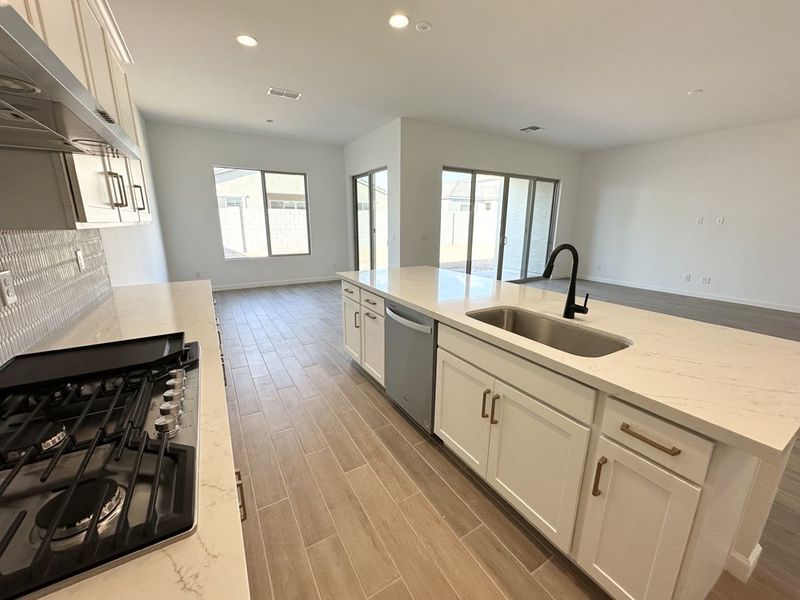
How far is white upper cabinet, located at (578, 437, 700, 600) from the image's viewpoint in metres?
0.93

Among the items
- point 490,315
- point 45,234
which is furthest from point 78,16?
point 490,315

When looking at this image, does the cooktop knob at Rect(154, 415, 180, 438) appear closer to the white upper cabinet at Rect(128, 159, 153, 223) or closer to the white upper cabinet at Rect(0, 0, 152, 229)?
the white upper cabinet at Rect(0, 0, 152, 229)

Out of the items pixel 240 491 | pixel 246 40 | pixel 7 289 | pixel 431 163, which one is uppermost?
pixel 246 40

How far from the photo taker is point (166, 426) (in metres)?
0.74

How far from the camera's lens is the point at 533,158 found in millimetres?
6562

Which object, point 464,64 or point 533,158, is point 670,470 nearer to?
point 464,64

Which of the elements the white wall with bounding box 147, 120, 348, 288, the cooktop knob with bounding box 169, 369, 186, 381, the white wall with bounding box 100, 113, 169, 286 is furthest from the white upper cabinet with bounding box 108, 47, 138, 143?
the white wall with bounding box 147, 120, 348, 288

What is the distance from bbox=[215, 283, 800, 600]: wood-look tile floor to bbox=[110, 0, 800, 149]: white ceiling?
2.97 m

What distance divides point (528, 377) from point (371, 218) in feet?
18.6

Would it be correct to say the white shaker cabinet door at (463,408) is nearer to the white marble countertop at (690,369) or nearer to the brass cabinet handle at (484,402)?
the brass cabinet handle at (484,402)

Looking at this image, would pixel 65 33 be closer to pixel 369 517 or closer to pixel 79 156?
pixel 79 156

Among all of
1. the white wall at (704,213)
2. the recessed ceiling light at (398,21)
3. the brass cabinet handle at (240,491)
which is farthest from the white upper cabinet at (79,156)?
the white wall at (704,213)

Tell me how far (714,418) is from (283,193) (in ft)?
22.5

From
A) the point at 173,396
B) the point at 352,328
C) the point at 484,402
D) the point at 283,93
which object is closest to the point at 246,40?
the point at 283,93
